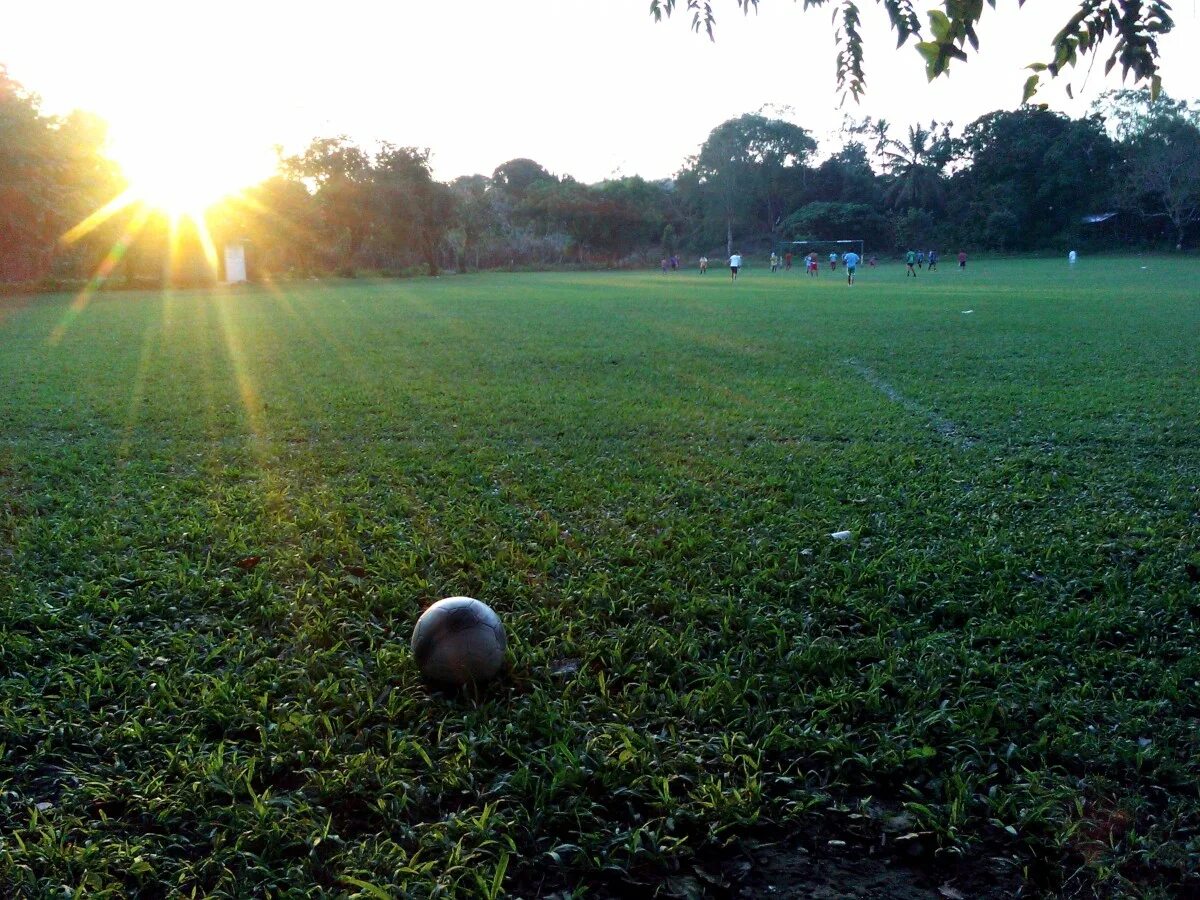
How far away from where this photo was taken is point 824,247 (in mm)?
73562

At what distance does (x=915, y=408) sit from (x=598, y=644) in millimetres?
6169

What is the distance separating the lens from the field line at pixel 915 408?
772 centimetres

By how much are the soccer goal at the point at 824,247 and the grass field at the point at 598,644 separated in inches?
2610

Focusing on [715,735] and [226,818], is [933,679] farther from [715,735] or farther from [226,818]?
[226,818]

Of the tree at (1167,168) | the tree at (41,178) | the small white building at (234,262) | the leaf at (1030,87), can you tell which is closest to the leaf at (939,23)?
the leaf at (1030,87)

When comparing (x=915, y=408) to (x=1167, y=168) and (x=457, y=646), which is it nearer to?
(x=457, y=646)

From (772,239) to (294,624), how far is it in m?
78.6

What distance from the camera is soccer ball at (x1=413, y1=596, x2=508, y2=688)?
3396 millimetres

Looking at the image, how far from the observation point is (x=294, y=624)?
402 centimetres

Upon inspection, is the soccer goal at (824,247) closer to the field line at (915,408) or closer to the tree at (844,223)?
the tree at (844,223)

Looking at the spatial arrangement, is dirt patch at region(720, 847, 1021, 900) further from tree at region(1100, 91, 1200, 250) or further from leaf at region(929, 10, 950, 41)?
tree at region(1100, 91, 1200, 250)

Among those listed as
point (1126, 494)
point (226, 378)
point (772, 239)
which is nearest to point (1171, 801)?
point (1126, 494)

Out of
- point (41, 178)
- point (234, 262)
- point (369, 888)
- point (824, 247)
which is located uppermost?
point (41, 178)

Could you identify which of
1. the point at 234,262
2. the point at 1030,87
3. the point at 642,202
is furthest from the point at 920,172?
the point at 1030,87
